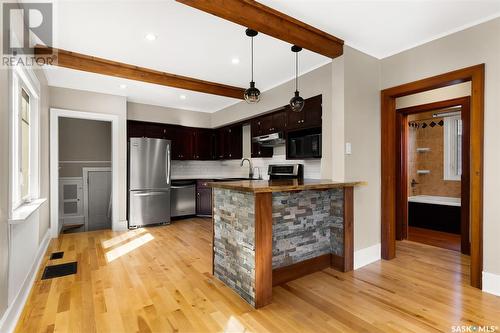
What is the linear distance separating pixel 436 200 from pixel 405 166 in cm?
129

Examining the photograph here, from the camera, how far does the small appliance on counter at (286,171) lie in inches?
173

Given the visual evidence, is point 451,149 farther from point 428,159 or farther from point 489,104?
point 489,104

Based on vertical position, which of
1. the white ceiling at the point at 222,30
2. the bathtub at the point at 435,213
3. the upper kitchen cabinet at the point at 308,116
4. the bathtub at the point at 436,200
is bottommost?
the bathtub at the point at 435,213

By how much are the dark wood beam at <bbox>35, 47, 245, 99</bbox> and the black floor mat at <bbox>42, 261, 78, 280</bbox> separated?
2.56 meters

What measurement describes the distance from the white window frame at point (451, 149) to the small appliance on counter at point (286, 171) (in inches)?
133

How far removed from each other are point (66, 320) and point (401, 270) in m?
3.42

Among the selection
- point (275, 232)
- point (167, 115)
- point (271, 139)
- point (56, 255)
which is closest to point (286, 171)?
point (271, 139)

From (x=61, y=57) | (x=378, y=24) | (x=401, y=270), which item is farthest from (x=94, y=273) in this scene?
(x=378, y=24)

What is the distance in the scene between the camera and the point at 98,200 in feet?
20.2

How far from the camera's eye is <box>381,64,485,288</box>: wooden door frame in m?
2.56

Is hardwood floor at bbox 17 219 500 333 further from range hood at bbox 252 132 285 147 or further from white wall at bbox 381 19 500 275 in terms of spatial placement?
range hood at bbox 252 132 285 147

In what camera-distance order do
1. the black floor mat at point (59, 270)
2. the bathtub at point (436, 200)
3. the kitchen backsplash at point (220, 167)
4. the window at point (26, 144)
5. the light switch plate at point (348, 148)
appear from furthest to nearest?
the kitchen backsplash at point (220, 167), the bathtub at point (436, 200), the window at point (26, 144), the light switch plate at point (348, 148), the black floor mat at point (59, 270)

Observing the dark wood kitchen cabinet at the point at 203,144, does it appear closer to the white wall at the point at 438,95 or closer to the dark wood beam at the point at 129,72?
the dark wood beam at the point at 129,72

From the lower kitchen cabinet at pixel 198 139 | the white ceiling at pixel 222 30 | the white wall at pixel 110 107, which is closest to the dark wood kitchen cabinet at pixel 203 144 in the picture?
the lower kitchen cabinet at pixel 198 139
